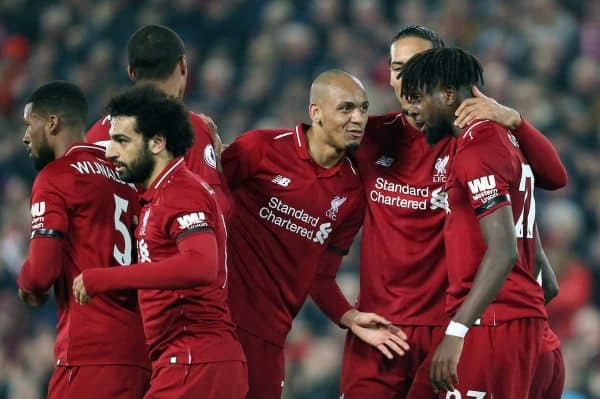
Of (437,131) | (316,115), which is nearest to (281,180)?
(316,115)

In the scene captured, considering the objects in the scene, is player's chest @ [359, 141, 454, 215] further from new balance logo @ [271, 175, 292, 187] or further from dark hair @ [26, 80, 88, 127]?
dark hair @ [26, 80, 88, 127]

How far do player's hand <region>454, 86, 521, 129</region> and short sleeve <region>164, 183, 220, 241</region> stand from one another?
1133mm

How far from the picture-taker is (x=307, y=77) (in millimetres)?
12344

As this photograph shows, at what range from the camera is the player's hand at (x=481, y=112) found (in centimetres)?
541

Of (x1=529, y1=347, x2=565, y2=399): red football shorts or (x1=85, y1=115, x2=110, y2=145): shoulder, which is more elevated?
(x1=85, y1=115, x2=110, y2=145): shoulder

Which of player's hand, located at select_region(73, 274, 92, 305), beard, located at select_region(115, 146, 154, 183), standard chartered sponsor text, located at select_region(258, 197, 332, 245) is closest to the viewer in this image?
player's hand, located at select_region(73, 274, 92, 305)

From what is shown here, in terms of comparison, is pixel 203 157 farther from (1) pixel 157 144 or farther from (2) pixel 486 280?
(2) pixel 486 280

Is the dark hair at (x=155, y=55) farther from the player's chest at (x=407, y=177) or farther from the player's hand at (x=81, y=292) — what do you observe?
the player's hand at (x=81, y=292)

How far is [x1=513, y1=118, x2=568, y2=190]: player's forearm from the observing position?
5641 millimetres

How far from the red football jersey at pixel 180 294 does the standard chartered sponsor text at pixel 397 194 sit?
40.7 inches

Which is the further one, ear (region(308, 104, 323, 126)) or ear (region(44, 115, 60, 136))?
ear (region(308, 104, 323, 126))

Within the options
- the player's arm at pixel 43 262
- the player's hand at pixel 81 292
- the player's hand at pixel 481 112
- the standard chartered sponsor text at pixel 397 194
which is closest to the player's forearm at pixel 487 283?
the player's hand at pixel 481 112

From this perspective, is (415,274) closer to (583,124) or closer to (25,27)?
(583,124)

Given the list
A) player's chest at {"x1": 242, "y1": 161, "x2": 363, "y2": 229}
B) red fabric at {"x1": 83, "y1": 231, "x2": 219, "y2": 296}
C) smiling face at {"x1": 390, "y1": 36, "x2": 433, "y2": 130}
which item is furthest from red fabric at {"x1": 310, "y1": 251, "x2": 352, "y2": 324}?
red fabric at {"x1": 83, "y1": 231, "x2": 219, "y2": 296}
